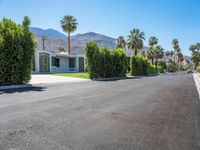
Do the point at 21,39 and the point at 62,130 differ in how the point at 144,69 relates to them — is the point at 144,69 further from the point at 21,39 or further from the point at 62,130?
the point at 62,130

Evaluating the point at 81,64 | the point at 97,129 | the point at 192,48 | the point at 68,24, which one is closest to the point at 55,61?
the point at 81,64

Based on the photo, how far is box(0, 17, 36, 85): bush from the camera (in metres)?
15.7

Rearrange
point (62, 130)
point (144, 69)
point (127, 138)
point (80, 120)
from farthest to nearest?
point (144, 69), point (80, 120), point (62, 130), point (127, 138)

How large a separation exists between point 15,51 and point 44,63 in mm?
25161

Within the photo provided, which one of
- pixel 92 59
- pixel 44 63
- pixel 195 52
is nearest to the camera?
pixel 92 59

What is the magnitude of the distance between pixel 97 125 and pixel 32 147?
1.97 metres

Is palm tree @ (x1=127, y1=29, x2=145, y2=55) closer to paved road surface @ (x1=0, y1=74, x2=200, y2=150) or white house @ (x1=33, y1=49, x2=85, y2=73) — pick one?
white house @ (x1=33, y1=49, x2=85, y2=73)

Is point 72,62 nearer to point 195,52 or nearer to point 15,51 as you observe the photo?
point 15,51

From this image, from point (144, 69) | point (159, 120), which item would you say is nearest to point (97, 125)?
point (159, 120)

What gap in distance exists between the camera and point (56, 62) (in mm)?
45094

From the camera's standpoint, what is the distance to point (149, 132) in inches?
196

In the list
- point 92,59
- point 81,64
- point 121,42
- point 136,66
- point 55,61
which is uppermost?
point 121,42

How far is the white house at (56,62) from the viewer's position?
38500 millimetres

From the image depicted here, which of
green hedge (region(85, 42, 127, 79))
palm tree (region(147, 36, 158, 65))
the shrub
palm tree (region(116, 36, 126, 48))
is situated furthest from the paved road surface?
palm tree (region(147, 36, 158, 65))
